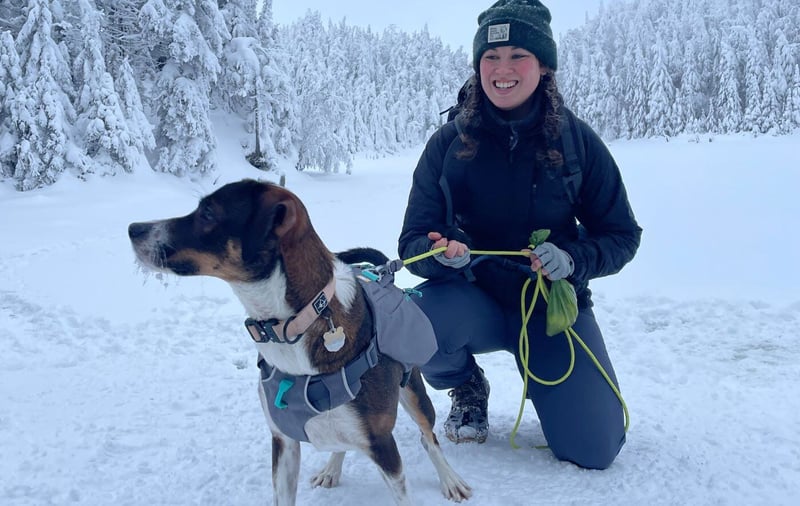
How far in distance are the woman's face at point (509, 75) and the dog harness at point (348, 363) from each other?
1.14 metres

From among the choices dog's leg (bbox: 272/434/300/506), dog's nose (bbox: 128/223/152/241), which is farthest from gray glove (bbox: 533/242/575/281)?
dog's nose (bbox: 128/223/152/241)

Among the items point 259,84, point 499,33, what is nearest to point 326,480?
point 499,33

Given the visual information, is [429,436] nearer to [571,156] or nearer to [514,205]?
[514,205]

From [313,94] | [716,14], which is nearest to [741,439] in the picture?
[313,94]

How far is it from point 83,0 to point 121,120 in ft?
11.2

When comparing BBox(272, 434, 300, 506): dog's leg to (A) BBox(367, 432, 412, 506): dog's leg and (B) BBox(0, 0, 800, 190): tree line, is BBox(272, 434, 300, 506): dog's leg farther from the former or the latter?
(B) BBox(0, 0, 800, 190): tree line

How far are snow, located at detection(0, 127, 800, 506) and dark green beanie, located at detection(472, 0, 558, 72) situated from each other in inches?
82.9

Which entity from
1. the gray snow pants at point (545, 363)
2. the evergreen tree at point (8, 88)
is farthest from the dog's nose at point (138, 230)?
the evergreen tree at point (8, 88)

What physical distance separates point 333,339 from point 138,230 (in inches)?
32.8

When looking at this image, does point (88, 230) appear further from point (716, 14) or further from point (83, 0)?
point (716, 14)

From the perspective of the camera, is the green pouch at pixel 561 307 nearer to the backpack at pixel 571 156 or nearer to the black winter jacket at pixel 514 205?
the black winter jacket at pixel 514 205

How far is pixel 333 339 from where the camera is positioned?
2.17m

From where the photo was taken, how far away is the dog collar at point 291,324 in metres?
2.12

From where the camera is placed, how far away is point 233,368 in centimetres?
429
